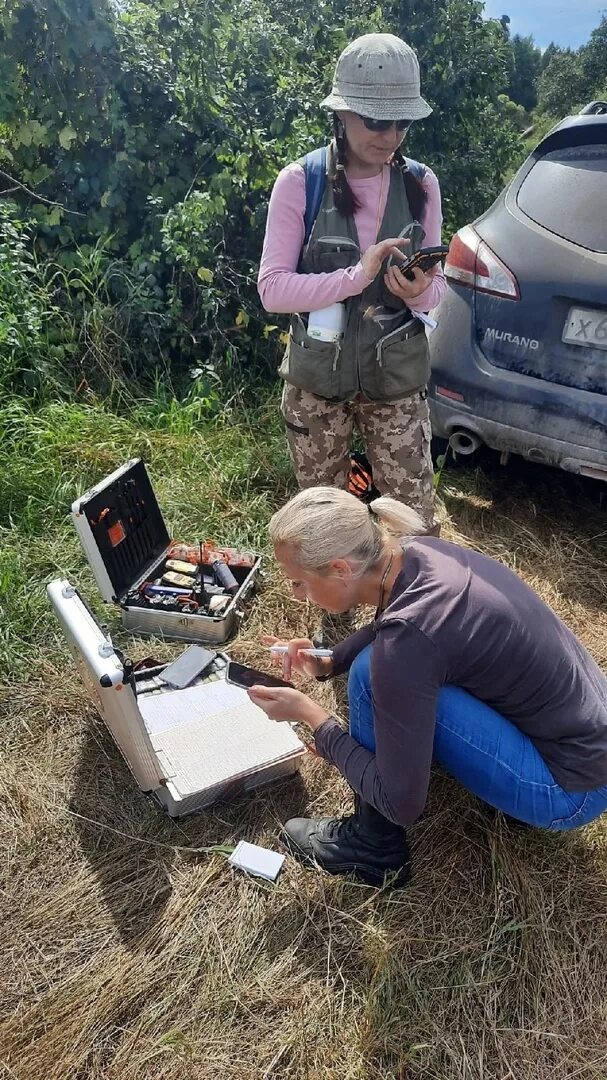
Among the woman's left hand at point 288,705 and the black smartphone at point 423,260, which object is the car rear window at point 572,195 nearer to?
the black smartphone at point 423,260

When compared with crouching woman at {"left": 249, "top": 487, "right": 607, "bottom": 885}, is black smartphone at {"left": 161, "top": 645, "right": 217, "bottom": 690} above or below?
below

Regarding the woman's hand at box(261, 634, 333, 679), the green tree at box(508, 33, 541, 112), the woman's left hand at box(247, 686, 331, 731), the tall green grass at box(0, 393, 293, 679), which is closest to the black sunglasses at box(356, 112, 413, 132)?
the woman's hand at box(261, 634, 333, 679)

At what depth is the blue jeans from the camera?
1709mm

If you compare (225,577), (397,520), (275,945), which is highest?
(397,520)

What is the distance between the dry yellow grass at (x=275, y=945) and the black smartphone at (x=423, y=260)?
60.0 inches

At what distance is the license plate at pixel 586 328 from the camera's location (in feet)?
8.74

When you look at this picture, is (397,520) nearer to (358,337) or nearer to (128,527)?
(358,337)

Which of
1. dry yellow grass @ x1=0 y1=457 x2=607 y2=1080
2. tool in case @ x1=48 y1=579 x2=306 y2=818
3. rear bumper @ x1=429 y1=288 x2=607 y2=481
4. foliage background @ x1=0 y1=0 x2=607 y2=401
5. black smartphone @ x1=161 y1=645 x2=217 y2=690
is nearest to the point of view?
dry yellow grass @ x1=0 y1=457 x2=607 y2=1080

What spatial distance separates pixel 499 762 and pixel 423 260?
1.41m

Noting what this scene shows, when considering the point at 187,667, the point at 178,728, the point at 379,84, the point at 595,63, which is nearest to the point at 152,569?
the point at 187,667

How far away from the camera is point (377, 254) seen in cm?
205

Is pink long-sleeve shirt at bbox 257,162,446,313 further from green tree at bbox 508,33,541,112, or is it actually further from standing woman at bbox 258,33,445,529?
green tree at bbox 508,33,541,112

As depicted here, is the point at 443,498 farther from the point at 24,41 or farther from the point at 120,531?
the point at 24,41

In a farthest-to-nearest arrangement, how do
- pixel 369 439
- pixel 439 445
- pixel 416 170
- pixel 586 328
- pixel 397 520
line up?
1. pixel 439 445
2. pixel 586 328
3. pixel 369 439
4. pixel 416 170
5. pixel 397 520
